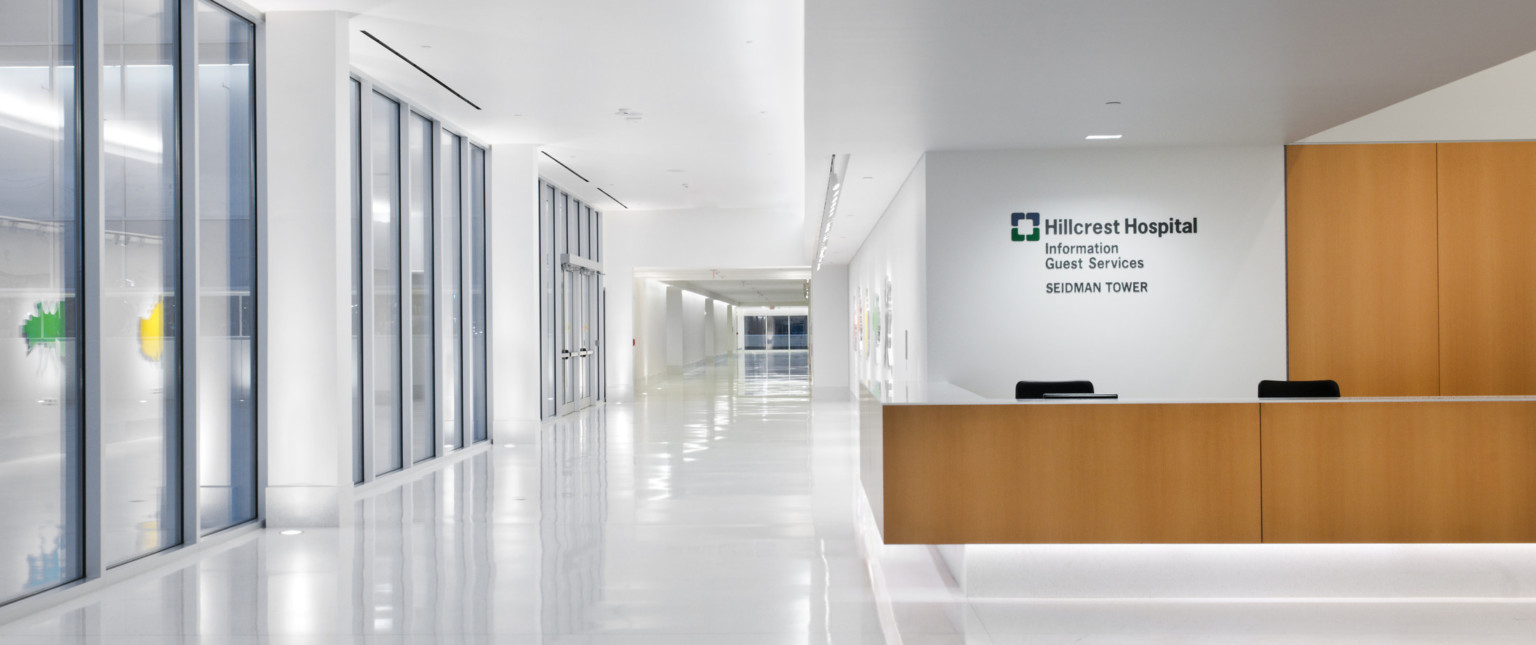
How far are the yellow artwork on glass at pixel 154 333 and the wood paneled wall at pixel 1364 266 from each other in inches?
318

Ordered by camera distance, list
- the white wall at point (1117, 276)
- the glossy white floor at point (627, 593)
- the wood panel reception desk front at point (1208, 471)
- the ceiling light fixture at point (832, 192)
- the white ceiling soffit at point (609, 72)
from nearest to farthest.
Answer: the glossy white floor at point (627, 593) → the wood panel reception desk front at point (1208, 471) → the white ceiling soffit at point (609, 72) → the white wall at point (1117, 276) → the ceiling light fixture at point (832, 192)

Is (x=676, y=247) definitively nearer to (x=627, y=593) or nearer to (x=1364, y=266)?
(x=1364, y=266)

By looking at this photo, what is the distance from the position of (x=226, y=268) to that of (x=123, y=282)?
106cm

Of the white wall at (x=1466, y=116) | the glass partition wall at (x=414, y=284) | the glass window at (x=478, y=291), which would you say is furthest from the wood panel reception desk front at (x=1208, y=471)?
the glass window at (x=478, y=291)

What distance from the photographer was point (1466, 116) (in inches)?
317

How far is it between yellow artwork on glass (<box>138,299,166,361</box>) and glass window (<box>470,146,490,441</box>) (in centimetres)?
594

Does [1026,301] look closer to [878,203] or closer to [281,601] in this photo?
[878,203]

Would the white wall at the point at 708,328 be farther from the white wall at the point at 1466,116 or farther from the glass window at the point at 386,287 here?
the white wall at the point at 1466,116

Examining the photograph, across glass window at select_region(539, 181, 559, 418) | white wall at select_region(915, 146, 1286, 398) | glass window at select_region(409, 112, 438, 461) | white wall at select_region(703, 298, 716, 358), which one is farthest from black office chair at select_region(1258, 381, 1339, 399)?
white wall at select_region(703, 298, 716, 358)

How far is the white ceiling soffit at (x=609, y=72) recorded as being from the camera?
24.2ft

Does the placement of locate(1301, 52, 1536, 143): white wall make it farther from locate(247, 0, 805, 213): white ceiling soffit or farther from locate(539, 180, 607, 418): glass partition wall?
locate(539, 180, 607, 418): glass partition wall

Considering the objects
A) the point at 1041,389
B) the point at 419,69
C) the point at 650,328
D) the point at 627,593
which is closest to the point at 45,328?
the point at 627,593

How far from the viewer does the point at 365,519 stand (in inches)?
294

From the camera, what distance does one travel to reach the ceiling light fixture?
30.8ft
